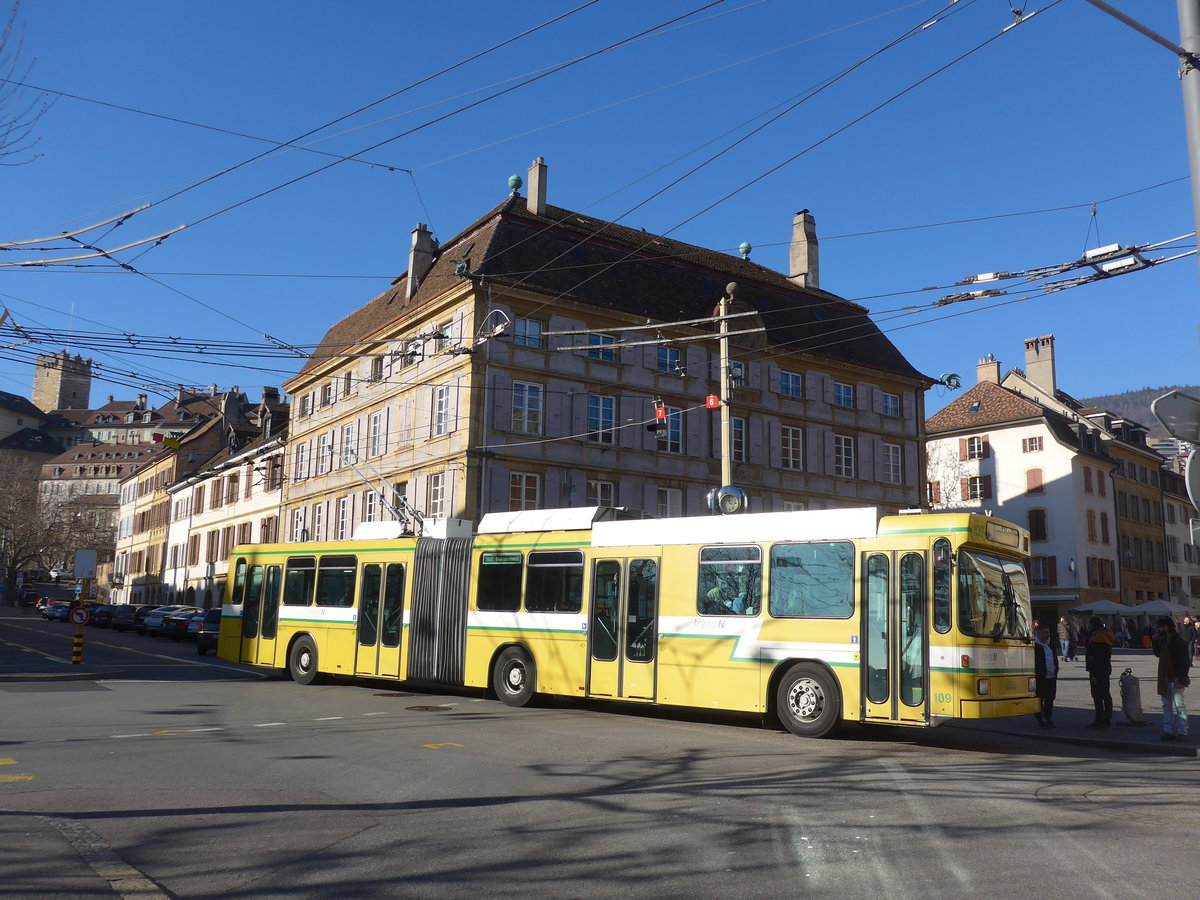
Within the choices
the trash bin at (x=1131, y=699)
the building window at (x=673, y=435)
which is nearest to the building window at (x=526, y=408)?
the building window at (x=673, y=435)

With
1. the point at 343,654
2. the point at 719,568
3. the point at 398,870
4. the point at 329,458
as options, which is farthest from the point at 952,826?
the point at 329,458

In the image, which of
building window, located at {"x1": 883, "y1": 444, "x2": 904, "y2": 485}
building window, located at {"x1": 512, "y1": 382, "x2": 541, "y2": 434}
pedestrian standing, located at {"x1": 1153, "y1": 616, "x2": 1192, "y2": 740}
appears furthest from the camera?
building window, located at {"x1": 883, "y1": 444, "x2": 904, "y2": 485}

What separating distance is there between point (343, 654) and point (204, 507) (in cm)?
4770

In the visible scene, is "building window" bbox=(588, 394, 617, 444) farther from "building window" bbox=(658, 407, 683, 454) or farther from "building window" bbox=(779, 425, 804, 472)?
"building window" bbox=(779, 425, 804, 472)

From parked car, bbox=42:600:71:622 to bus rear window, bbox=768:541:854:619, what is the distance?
55930 mm

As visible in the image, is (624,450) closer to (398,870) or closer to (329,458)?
(329,458)

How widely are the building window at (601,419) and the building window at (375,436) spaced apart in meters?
8.36

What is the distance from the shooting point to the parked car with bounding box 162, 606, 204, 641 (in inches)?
1679

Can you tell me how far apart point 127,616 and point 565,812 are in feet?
159

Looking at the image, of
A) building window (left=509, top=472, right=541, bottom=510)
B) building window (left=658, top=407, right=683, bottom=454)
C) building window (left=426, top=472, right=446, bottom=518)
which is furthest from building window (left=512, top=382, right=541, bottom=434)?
building window (left=658, top=407, right=683, bottom=454)

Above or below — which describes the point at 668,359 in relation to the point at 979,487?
above

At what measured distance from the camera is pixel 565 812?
8.09 m

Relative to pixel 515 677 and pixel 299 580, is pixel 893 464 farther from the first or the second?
pixel 515 677

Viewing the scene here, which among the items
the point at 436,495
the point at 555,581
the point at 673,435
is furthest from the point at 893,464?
the point at 555,581
